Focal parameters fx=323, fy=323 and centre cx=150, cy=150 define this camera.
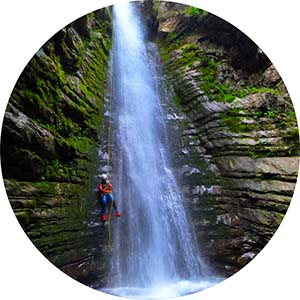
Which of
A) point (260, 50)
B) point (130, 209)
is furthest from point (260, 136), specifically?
point (130, 209)

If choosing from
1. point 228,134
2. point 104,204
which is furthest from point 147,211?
point 228,134

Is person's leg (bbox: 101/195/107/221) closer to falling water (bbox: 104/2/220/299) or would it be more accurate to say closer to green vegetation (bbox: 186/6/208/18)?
falling water (bbox: 104/2/220/299)

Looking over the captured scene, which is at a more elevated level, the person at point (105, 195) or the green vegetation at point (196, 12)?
the green vegetation at point (196, 12)

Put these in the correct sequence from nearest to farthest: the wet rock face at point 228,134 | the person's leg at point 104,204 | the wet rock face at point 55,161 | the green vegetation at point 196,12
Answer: the wet rock face at point 55,161 < the person's leg at point 104,204 < the wet rock face at point 228,134 < the green vegetation at point 196,12

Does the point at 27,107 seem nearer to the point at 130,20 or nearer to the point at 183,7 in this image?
the point at 130,20

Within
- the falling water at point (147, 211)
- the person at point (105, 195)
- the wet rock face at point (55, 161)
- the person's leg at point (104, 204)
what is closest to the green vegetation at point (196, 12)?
the falling water at point (147, 211)

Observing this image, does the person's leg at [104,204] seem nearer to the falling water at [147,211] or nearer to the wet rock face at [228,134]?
the falling water at [147,211]

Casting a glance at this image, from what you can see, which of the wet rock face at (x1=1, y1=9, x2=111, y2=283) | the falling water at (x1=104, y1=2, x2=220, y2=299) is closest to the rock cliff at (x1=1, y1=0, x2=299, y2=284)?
the wet rock face at (x1=1, y1=9, x2=111, y2=283)
